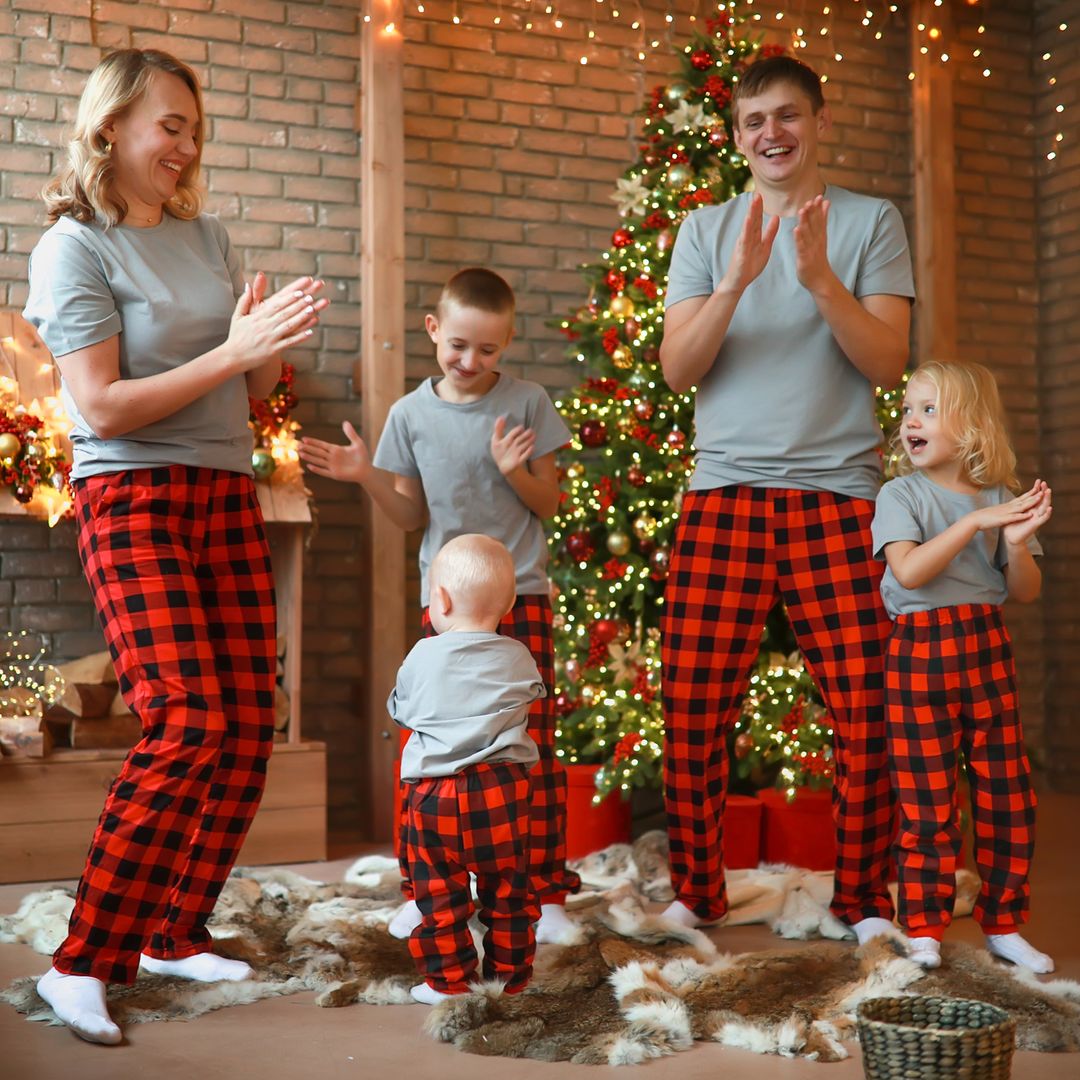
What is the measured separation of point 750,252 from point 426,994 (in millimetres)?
1514

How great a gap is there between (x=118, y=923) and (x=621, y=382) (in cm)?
246

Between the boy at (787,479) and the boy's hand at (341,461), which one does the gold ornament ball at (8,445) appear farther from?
the boy at (787,479)

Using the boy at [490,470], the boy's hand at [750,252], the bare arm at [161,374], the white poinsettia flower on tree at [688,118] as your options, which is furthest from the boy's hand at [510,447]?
the white poinsettia flower on tree at [688,118]

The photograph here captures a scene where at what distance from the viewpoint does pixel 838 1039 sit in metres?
2.24

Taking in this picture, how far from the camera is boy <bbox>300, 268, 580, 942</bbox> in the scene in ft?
9.34

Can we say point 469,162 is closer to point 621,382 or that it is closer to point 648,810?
point 621,382

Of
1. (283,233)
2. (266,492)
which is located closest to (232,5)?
(283,233)

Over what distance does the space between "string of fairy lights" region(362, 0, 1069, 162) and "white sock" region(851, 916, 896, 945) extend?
2.91 metres

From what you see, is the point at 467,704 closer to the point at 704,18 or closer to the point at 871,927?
the point at 871,927

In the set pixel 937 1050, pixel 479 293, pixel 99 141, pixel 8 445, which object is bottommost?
pixel 937 1050

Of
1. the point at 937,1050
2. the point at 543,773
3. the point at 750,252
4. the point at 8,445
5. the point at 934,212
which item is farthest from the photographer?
the point at 934,212

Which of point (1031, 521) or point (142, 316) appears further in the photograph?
point (1031, 521)

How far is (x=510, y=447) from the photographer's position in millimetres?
2811

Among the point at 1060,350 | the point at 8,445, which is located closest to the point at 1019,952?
the point at 8,445
